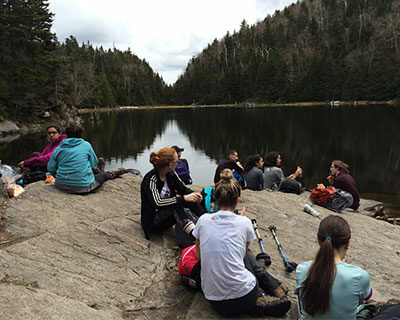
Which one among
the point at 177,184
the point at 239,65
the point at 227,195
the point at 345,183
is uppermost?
the point at 239,65

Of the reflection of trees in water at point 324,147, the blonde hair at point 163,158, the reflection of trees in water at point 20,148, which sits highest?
the blonde hair at point 163,158

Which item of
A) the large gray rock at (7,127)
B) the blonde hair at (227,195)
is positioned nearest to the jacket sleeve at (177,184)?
the blonde hair at (227,195)

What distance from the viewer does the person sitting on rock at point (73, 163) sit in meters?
5.80

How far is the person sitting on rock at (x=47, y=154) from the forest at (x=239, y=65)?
30.8 m

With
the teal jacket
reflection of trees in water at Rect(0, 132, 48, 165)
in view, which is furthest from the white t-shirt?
reflection of trees in water at Rect(0, 132, 48, 165)

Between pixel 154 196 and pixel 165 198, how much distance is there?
245mm

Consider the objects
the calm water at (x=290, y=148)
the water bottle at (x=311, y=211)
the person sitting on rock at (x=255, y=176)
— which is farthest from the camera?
the calm water at (x=290, y=148)

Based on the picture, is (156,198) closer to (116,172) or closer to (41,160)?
(116,172)

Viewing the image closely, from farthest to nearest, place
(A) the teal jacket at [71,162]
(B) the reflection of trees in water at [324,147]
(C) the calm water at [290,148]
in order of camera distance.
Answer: (C) the calm water at [290,148], (B) the reflection of trees in water at [324,147], (A) the teal jacket at [71,162]

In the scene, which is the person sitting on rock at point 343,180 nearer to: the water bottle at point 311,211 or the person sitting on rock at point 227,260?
the water bottle at point 311,211

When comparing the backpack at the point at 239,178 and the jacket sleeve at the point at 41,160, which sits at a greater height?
the jacket sleeve at the point at 41,160

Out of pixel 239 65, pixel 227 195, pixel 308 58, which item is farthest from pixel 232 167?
pixel 239 65

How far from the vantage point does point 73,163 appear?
5809mm

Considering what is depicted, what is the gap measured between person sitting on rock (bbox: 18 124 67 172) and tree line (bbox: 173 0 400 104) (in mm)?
74274
